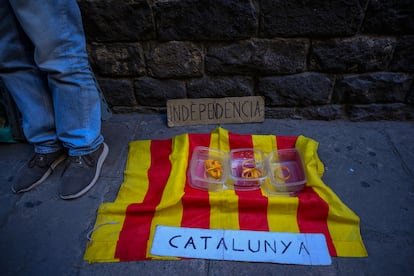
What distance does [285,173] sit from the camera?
1438 millimetres

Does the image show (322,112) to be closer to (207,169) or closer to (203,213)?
(207,169)

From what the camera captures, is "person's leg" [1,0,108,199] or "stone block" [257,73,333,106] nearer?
"person's leg" [1,0,108,199]

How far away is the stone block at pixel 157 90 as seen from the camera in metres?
1.77

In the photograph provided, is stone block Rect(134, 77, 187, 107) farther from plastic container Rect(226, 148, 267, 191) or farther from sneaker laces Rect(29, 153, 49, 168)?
sneaker laces Rect(29, 153, 49, 168)

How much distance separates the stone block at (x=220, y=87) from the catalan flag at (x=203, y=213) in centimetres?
57

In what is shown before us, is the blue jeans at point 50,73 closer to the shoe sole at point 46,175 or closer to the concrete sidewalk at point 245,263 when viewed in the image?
the shoe sole at point 46,175

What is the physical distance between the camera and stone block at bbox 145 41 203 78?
5.36 ft

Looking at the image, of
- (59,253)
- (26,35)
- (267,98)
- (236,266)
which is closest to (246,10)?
(267,98)

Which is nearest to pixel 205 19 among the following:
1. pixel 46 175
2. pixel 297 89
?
pixel 297 89

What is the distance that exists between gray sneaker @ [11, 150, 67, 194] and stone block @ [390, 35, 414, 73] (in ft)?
6.29

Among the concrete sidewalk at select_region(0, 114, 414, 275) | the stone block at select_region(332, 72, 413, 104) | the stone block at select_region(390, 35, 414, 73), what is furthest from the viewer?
the stone block at select_region(332, 72, 413, 104)

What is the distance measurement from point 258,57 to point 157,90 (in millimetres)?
645

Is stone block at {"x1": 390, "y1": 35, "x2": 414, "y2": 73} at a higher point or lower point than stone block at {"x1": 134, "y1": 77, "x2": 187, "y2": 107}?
higher

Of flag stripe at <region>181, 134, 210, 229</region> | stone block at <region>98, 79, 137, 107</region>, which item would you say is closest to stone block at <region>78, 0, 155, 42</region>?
stone block at <region>98, 79, 137, 107</region>
